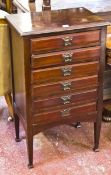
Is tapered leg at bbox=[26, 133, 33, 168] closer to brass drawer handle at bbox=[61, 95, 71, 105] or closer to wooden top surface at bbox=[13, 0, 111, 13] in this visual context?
brass drawer handle at bbox=[61, 95, 71, 105]

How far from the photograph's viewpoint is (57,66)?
1.71 metres

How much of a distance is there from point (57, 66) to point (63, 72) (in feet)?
0.17

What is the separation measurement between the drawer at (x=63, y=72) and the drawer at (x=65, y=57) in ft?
0.09

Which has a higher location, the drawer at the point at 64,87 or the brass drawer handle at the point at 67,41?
the brass drawer handle at the point at 67,41

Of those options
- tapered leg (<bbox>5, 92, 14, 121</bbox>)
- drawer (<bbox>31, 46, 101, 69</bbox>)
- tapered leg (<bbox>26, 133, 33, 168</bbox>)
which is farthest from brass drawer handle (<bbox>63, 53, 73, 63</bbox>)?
tapered leg (<bbox>5, 92, 14, 121</bbox>)

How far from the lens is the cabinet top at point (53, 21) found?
1.60 metres

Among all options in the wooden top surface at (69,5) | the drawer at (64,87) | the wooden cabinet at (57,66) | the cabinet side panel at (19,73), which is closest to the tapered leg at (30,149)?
the wooden cabinet at (57,66)

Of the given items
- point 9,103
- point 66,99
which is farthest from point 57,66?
point 9,103

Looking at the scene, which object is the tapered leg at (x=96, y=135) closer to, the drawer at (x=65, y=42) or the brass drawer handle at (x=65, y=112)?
the brass drawer handle at (x=65, y=112)

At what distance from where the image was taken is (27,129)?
5.95 ft

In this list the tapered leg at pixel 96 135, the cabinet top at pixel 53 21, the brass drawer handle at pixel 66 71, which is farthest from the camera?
the tapered leg at pixel 96 135

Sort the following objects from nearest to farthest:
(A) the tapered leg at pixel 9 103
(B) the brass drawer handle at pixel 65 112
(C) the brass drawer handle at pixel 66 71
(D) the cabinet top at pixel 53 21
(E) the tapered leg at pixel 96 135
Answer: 1. (D) the cabinet top at pixel 53 21
2. (C) the brass drawer handle at pixel 66 71
3. (B) the brass drawer handle at pixel 65 112
4. (E) the tapered leg at pixel 96 135
5. (A) the tapered leg at pixel 9 103

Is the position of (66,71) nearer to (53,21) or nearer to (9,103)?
(53,21)

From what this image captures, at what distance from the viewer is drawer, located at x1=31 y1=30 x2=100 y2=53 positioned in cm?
161
